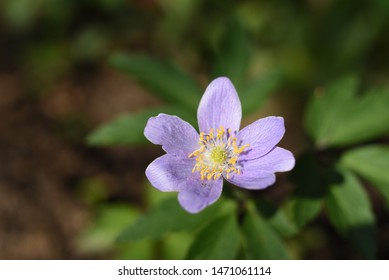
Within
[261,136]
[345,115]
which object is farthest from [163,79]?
[345,115]

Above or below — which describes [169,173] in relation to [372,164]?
below

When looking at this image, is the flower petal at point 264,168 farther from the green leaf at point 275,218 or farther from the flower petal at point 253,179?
the green leaf at point 275,218

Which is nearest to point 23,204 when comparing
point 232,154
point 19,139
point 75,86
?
point 19,139

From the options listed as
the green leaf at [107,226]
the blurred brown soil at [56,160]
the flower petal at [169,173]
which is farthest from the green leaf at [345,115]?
the blurred brown soil at [56,160]

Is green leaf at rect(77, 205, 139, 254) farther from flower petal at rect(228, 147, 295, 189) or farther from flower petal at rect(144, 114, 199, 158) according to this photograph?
flower petal at rect(228, 147, 295, 189)

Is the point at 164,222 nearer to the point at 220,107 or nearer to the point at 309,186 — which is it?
the point at 220,107
